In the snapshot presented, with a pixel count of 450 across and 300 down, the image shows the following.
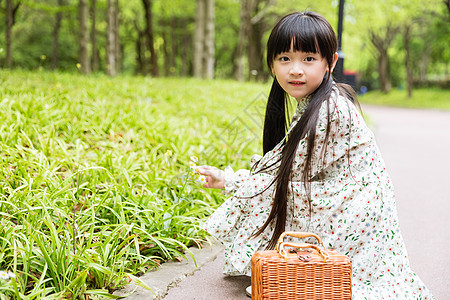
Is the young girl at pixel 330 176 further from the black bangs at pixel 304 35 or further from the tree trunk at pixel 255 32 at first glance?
the tree trunk at pixel 255 32

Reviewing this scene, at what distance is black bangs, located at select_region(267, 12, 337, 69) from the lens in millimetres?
2266

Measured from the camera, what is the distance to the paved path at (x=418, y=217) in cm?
267

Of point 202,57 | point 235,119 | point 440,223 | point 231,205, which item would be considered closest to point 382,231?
point 231,205

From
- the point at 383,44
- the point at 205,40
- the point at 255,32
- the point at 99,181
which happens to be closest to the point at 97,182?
the point at 99,181

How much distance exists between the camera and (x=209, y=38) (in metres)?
14.4

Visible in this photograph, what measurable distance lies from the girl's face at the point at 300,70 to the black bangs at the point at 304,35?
0.03 m

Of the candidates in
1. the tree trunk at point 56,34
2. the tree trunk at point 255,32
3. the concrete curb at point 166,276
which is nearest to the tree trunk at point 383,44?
the tree trunk at point 255,32

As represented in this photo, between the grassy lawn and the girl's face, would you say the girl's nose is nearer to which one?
the girl's face

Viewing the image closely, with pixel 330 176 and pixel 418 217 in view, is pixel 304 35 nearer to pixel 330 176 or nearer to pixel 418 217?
pixel 330 176

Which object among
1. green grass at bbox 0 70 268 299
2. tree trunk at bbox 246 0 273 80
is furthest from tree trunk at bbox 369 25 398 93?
green grass at bbox 0 70 268 299

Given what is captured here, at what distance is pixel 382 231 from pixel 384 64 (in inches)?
1309

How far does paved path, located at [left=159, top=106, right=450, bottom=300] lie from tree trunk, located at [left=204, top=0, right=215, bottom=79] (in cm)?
650

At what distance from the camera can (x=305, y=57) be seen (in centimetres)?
232

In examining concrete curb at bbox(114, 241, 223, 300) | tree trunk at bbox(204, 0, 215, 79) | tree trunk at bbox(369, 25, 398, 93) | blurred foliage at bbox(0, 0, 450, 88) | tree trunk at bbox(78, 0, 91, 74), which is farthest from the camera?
tree trunk at bbox(369, 25, 398, 93)
